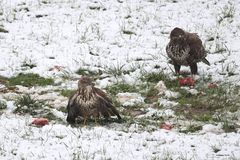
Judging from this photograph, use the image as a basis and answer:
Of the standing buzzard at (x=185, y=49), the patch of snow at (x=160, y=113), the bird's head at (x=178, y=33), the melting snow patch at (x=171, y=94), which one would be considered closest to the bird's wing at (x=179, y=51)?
the standing buzzard at (x=185, y=49)

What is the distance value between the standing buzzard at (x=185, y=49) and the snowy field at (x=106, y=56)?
38 centimetres

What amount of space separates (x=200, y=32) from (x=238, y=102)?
150 inches

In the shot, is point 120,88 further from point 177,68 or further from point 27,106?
point 27,106

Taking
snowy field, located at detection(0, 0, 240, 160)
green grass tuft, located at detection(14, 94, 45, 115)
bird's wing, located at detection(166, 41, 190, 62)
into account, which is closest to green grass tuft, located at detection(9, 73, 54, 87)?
snowy field, located at detection(0, 0, 240, 160)

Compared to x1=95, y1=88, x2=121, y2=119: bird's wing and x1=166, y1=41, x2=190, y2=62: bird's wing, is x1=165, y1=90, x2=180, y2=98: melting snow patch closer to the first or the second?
x1=166, y1=41, x2=190, y2=62: bird's wing

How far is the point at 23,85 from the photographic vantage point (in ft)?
30.7

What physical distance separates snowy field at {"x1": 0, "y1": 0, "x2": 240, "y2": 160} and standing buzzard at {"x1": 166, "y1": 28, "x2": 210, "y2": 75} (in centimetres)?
38

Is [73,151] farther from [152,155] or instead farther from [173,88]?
[173,88]

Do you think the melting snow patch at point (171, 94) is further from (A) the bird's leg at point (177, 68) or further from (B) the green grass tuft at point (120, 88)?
(A) the bird's leg at point (177, 68)

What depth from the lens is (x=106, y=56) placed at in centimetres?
1077

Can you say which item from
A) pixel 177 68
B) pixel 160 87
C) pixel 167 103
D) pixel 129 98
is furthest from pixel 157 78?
pixel 167 103

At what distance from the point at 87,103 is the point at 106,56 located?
A: 3.72 meters

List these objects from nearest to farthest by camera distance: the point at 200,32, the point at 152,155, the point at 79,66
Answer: the point at 152,155 < the point at 79,66 < the point at 200,32

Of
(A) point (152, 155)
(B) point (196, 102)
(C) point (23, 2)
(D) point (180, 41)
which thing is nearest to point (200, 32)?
(D) point (180, 41)
